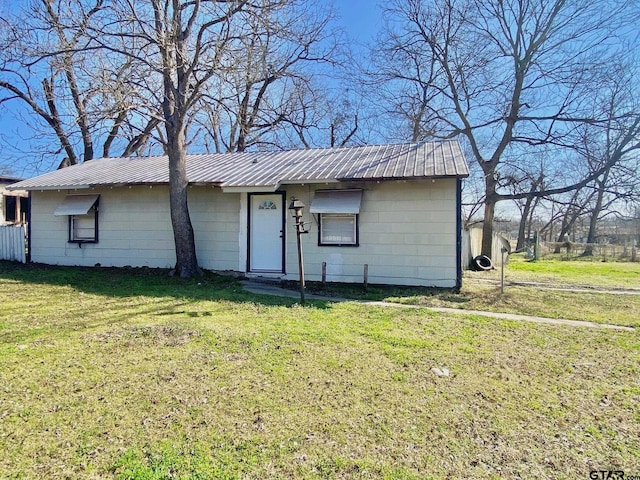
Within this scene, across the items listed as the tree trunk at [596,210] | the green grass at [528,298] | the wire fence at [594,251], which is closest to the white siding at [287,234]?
the green grass at [528,298]

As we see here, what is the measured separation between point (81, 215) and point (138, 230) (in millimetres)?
1931

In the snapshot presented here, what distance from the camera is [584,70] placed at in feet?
39.9

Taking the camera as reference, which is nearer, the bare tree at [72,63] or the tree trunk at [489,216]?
the bare tree at [72,63]

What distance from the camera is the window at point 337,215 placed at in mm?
8227

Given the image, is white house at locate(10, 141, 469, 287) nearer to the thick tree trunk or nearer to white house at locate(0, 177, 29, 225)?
the thick tree trunk

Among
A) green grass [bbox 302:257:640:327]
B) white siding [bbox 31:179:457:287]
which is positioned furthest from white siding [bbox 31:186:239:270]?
green grass [bbox 302:257:640:327]

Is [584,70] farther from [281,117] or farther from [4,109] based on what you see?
[4,109]

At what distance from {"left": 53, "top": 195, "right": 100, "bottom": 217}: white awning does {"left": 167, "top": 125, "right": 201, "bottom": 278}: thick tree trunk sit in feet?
9.60

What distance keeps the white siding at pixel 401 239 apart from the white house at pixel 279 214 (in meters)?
0.02

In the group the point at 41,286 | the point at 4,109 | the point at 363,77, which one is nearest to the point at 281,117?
the point at 363,77

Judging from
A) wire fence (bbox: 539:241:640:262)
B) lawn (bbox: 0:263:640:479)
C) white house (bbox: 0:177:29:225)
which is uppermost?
white house (bbox: 0:177:29:225)

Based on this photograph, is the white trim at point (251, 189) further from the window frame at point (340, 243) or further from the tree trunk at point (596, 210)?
the tree trunk at point (596, 210)

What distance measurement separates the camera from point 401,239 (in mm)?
8242

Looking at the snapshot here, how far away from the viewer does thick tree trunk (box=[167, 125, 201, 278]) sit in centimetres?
872
